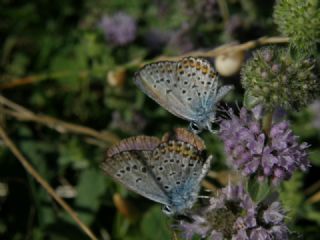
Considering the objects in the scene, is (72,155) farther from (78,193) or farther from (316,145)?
(316,145)

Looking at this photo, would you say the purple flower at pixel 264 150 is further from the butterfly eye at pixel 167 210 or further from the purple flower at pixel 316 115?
the purple flower at pixel 316 115

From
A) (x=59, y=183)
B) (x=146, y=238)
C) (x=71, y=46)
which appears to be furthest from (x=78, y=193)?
(x=71, y=46)

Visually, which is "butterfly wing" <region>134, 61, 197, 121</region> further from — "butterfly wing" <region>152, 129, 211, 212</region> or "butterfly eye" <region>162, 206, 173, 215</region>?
"butterfly eye" <region>162, 206, 173, 215</region>

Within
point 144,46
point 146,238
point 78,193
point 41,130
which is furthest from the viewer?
point 144,46

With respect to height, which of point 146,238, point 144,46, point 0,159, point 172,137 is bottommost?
point 146,238

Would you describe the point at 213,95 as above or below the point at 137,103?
above

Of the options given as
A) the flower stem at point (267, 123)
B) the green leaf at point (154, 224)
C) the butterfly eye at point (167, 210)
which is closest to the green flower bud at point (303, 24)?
the flower stem at point (267, 123)
